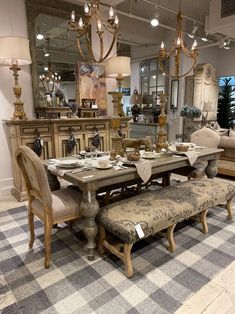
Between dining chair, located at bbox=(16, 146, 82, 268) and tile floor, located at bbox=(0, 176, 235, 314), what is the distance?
43.0 inches

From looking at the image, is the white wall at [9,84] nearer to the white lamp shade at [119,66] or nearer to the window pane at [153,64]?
the white lamp shade at [119,66]

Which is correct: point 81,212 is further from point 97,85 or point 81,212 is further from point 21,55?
point 97,85

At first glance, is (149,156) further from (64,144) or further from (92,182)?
(64,144)

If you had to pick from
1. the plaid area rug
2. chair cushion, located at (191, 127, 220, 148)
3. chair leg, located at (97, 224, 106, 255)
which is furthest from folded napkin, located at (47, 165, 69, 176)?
chair cushion, located at (191, 127, 220, 148)

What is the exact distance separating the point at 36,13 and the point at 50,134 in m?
1.86

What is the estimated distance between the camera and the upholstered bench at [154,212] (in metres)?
1.87

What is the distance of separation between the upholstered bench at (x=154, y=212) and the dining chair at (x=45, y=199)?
286 mm

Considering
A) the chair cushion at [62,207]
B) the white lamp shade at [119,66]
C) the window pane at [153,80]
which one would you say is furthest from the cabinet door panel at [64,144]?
the window pane at [153,80]

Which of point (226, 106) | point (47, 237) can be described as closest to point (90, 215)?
point (47, 237)

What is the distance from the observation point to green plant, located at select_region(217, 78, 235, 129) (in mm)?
7746

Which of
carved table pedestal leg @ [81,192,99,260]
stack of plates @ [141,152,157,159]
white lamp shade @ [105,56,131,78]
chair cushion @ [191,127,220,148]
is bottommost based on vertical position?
carved table pedestal leg @ [81,192,99,260]

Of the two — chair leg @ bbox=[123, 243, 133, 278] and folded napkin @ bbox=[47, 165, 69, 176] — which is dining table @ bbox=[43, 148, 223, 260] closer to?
folded napkin @ bbox=[47, 165, 69, 176]

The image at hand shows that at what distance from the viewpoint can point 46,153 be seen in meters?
3.59

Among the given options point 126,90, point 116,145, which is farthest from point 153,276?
point 126,90
